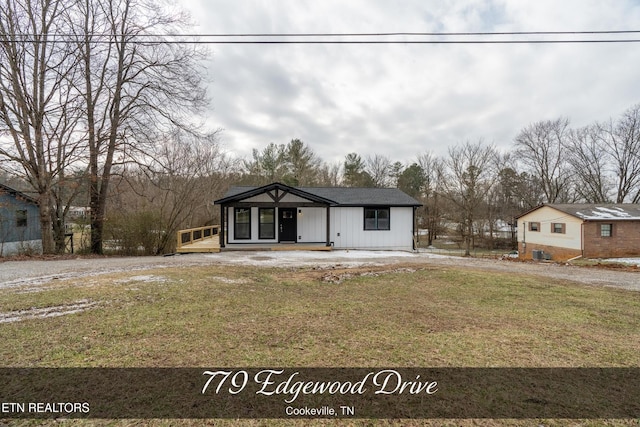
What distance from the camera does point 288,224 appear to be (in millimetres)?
14844

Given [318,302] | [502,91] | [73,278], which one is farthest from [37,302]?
[502,91]

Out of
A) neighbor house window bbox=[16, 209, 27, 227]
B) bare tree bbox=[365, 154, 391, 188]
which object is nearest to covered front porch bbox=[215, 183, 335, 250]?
neighbor house window bbox=[16, 209, 27, 227]

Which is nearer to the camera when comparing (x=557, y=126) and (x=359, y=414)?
(x=359, y=414)

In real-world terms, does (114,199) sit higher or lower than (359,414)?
higher

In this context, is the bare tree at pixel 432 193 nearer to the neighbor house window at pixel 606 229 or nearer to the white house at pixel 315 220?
the neighbor house window at pixel 606 229

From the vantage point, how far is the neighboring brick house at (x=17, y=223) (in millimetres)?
14078

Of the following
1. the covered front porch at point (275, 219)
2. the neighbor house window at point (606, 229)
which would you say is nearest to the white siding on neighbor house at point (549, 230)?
the neighbor house window at point (606, 229)

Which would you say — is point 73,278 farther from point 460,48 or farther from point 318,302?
point 460,48

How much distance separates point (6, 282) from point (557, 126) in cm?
4395

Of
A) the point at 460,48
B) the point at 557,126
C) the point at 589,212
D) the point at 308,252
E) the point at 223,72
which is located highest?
the point at 557,126

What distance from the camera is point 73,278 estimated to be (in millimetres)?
6777

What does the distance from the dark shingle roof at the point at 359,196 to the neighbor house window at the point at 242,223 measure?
0.97 metres

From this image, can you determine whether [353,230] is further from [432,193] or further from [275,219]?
[432,193]

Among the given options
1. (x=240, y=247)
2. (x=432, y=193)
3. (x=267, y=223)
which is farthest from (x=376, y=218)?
(x=432, y=193)
